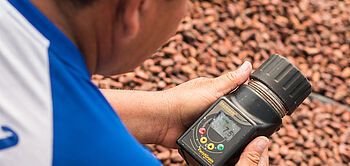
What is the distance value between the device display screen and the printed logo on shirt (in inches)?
18.4

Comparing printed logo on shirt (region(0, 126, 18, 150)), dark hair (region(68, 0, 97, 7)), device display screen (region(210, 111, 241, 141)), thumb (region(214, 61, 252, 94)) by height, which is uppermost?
dark hair (region(68, 0, 97, 7))

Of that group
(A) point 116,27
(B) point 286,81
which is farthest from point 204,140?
(A) point 116,27

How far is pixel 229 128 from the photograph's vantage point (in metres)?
0.94

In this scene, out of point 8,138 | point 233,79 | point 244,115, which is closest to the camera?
point 8,138

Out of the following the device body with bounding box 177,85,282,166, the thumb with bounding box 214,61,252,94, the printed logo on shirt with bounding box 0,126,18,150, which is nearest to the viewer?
the printed logo on shirt with bounding box 0,126,18,150

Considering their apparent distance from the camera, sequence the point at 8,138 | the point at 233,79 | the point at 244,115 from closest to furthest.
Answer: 1. the point at 8,138
2. the point at 244,115
3. the point at 233,79

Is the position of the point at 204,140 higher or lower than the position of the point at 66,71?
lower

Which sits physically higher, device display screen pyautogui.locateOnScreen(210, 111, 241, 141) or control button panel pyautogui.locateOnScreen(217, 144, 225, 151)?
device display screen pyautogui.locateOnScreen(210, 111, 241, 141)

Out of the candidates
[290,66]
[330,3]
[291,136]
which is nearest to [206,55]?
[291,136]

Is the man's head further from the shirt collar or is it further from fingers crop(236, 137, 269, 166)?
fingers crop(236, 137, 269, 166)

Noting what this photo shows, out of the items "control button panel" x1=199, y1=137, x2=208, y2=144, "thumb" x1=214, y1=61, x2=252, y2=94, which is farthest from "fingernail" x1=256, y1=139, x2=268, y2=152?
"thumb" x1=214, y1=61, x2=252, y2=94

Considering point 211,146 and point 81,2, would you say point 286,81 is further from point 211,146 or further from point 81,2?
point 81,2

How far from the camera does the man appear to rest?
1.92 feet

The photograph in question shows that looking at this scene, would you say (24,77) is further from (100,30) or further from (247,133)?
(247,133)
